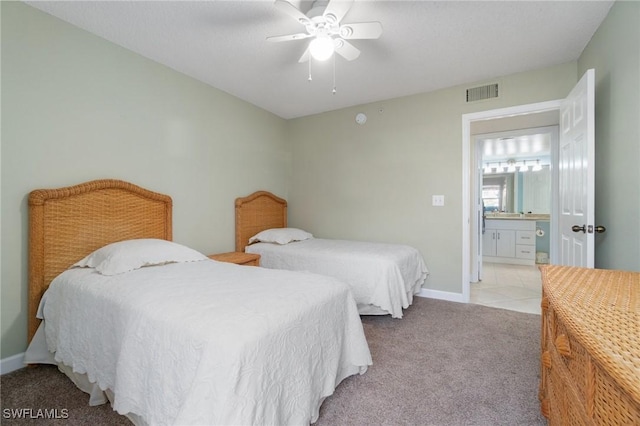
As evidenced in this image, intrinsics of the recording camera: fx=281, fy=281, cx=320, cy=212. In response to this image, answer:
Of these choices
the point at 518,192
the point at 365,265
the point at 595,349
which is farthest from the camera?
the point at 518,192

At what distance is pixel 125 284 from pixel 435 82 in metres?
3.33

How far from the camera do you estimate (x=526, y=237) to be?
525 centimetres

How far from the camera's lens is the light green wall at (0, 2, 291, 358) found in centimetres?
182

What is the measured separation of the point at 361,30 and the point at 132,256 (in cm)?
216

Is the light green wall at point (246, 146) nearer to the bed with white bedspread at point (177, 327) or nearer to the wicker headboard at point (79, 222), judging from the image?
the wicker headboard at point (79, 222)

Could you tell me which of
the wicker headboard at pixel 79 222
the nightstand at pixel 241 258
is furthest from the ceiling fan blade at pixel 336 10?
the nightstand at pixel 241 258

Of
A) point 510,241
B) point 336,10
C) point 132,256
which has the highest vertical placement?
point 336,10

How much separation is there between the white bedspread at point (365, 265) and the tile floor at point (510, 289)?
2.88ft

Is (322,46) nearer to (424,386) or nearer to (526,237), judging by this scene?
Result: (424,386)

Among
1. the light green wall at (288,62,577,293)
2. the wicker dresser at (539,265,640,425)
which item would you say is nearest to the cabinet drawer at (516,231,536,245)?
the light green wall at (288,62,577,293)

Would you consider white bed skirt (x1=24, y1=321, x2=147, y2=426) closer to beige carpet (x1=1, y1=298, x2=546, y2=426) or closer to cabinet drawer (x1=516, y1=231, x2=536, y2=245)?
beige carpet (x1=1, y1=298, x2=546, y2=426)

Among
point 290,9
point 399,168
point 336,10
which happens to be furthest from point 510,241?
point 290,9

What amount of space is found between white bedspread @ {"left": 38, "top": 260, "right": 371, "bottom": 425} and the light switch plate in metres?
2.08

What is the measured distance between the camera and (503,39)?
227 centimetres
